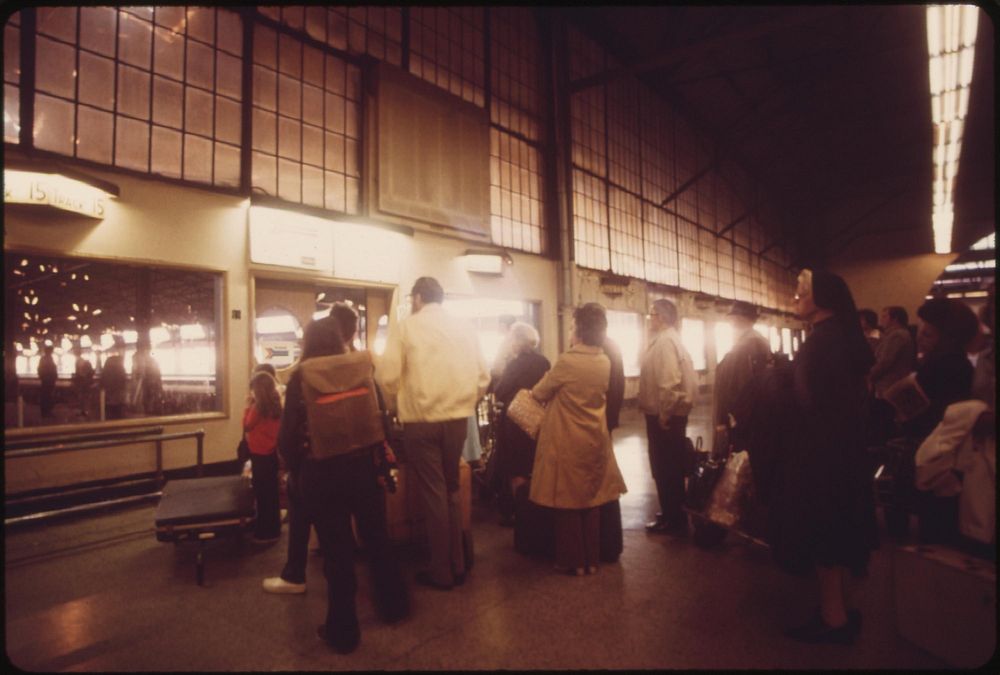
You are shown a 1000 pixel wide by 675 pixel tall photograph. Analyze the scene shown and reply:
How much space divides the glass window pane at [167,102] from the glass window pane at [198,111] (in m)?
0.07

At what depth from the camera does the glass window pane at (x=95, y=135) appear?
18.4ft

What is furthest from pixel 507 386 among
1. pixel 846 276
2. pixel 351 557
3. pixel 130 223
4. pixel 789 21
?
pixel 846 276

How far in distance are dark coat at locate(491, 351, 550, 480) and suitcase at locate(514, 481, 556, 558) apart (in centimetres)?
33

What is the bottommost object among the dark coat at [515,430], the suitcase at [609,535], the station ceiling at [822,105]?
the suitcase at [609,535]

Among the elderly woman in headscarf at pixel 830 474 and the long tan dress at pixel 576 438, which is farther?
the long tan dress at pixel 576 438

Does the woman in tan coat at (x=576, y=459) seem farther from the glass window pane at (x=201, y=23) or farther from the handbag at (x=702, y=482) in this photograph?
the glass window pane at (x=201, y=23)

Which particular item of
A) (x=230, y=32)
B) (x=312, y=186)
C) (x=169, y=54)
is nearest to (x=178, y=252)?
(x=312, y=186)

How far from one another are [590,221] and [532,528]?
10020mm

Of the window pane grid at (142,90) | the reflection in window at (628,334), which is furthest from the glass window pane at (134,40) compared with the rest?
the reflection in window at (628,334)

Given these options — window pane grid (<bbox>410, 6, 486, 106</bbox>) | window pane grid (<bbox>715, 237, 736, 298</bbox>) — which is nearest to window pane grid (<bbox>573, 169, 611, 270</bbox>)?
window pane grid (<bbox>410, 6, 486, 106</bbox>)

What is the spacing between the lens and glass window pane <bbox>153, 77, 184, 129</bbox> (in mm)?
6156

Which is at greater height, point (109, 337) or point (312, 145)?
point (312, 145)

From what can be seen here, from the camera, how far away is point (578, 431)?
3.92 metres

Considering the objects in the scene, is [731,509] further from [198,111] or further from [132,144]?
[198,111]
